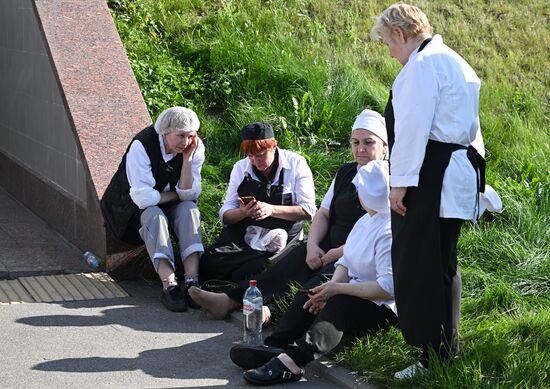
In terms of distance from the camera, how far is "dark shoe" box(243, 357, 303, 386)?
5.59 metres

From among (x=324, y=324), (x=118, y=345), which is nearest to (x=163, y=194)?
(x=118, y=345)

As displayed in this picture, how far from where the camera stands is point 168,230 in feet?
24.6

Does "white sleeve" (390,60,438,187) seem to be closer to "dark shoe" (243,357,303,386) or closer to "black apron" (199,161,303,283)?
"dark shoe" (243,357,303,386)

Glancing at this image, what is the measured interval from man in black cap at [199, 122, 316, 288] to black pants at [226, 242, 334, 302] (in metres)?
0.40

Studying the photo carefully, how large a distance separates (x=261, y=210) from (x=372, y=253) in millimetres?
1462

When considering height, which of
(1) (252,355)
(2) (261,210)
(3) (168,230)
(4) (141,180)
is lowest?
(1) (252,355)

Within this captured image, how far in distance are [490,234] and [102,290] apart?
2.71 metres

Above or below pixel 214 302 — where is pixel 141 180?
above

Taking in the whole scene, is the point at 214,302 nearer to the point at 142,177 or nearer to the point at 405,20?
the point at 142,177

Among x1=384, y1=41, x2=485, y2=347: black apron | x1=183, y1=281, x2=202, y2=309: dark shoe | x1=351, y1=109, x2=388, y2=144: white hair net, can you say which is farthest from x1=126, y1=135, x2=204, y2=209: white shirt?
x1=384, y1=41, x2=485, y2=347: black apron

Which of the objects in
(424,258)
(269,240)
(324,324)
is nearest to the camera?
(424,258)

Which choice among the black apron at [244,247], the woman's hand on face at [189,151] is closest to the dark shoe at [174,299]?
the black apron at [244,247]

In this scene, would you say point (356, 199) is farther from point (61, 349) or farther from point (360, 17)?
point (360, 17)

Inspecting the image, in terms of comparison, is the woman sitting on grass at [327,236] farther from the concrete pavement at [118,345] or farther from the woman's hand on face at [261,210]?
the woman's hand on face at [261,210]
